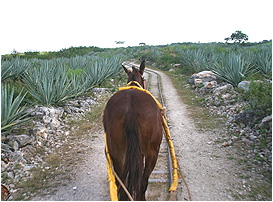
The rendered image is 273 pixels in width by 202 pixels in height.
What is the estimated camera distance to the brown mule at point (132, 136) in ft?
6.70

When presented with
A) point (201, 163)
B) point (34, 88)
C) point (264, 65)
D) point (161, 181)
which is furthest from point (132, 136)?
point (264, 65)

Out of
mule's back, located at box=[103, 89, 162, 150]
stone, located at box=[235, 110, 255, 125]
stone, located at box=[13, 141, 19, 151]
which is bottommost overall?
stone, located at box=[13, 141, 19, 151]

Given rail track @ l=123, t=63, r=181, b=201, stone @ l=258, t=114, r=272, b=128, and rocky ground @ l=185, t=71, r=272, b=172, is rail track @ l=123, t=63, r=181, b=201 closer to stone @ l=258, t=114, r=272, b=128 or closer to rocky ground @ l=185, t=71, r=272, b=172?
rocky ground @ l=185, t=71, r=272, b=172

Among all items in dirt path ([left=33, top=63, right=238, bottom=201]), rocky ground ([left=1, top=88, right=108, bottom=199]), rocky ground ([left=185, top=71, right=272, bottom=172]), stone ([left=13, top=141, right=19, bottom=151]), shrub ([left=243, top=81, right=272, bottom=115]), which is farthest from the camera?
shrub ([left=243, top=81, right=272, bottom=115])

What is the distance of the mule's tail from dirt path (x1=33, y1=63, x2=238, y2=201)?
3.82ft

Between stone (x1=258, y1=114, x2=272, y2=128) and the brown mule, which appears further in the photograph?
stone (x1=258, y1=114, x2=272, y2=128)

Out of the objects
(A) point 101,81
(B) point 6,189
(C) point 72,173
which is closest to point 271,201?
(C) point 72,173

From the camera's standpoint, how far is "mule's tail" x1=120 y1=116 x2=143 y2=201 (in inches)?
79.0

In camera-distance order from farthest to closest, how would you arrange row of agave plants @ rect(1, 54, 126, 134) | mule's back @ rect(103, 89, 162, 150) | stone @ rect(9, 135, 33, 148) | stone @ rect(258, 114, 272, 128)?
row of agave plants @ rect(1, 54, 126, 134)
stone @ rect(258, 114, 272, 128)
stone @ rect(9, 135, 33, 148)
mule's back @ rect(103, 89, 162, 150)

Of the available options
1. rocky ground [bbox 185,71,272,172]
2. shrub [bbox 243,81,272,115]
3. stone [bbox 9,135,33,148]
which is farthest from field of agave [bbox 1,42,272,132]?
shrub [bbox 243,81,272,115]

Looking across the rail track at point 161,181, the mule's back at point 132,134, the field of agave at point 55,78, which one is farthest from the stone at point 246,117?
the mule's back at point 132,134

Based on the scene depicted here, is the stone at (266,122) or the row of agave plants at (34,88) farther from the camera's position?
the row of agave plants at (34,88)

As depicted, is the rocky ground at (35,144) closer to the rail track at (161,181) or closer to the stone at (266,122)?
the rail track at (161,181)

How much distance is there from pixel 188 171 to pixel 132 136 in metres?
2.05
